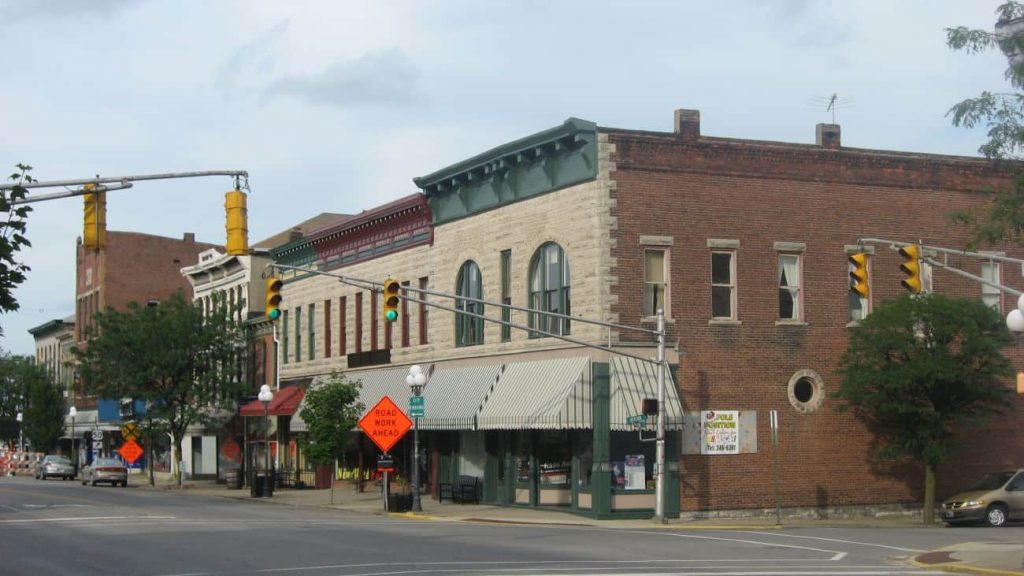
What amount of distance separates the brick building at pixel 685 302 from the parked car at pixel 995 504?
3036 millimetres

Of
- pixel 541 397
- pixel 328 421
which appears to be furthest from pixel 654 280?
pixel 328 421

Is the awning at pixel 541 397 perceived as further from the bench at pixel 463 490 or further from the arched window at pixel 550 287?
the bench at pixel 463 490

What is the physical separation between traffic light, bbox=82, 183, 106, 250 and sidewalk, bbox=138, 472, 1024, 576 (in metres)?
14.2

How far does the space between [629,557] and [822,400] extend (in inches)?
624

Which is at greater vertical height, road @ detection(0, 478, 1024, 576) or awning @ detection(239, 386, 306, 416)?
awning @ detection(239, 386, 306, 416)

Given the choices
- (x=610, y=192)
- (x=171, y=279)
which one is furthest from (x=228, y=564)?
(x=171, y=279)

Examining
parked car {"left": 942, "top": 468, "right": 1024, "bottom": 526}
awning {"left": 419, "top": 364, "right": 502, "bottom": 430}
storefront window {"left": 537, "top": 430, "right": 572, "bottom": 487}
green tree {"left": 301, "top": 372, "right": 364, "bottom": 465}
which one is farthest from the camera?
green tree {"left": 301, "top": 372, "right": 364, "bottom": 465}

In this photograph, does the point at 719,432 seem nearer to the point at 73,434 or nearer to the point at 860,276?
the point at 860,276

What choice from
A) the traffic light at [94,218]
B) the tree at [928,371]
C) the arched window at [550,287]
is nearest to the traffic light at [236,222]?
the traffic light at [94,218]

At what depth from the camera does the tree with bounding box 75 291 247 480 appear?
5938 cm

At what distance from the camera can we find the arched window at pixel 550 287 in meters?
37.0

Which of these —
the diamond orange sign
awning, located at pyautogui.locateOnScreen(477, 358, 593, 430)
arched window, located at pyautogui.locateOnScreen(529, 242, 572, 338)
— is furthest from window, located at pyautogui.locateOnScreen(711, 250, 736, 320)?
the diamond orange sign

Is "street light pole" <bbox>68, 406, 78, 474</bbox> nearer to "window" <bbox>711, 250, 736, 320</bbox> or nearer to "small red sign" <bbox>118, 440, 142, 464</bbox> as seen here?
"small red sign" <bbox>118, 440, 142, 464</bbox>

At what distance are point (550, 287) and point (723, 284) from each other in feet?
16.0
